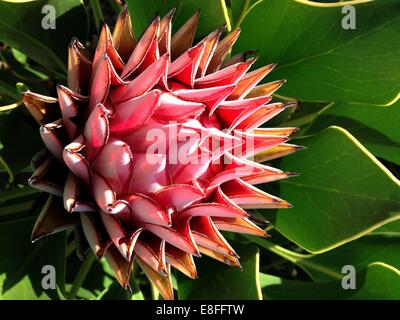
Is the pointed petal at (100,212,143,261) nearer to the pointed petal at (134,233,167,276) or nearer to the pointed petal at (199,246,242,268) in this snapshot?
the pointed petal at (134,233,167,276)

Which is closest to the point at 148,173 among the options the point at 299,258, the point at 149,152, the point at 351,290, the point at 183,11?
the point at 149,152

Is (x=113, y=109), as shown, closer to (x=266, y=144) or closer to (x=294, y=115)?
(x=266, y=144)

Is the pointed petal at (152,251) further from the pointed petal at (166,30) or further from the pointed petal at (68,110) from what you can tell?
the pointed petal at (166,30)

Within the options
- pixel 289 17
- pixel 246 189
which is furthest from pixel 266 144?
pixel 289 17

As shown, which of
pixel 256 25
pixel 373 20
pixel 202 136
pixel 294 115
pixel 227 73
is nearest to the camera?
pixel 202 136

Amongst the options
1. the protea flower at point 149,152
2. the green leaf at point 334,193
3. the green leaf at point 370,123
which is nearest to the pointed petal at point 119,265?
the protea flower at point 149,152

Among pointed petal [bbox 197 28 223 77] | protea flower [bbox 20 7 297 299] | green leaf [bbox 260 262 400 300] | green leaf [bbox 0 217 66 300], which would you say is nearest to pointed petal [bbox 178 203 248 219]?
protea flower [bbox 20 7 297 299]

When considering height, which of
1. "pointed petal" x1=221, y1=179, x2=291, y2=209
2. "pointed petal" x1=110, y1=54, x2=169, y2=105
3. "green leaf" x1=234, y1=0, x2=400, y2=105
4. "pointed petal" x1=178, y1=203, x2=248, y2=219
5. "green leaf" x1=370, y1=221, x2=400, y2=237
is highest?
"green leaf" x1=234, y1=0, x2=400, y2=105
